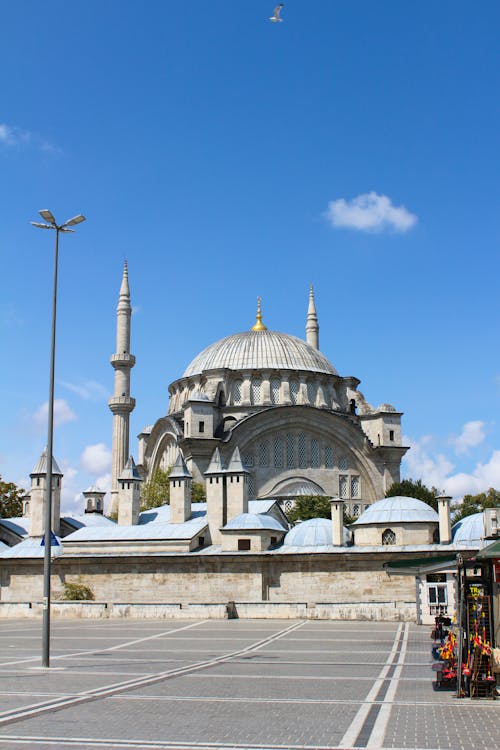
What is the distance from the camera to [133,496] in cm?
3728

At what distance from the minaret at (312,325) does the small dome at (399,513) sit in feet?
102

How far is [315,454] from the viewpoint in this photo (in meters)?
49.3

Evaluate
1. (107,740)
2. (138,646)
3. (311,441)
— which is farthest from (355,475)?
(107,740)

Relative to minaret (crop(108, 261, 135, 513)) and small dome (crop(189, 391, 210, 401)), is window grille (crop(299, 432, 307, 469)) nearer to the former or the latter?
small dome (crop(189, 391, 210, 401))

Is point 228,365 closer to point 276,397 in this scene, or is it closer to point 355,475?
point 276,397

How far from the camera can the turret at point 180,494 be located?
35.9 metres

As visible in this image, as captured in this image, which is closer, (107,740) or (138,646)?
(107,740)

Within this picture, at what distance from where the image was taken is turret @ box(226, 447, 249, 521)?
34156 mm

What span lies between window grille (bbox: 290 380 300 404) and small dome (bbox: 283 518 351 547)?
1984 centimetres

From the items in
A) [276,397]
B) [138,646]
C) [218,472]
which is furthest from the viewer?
[276,397]

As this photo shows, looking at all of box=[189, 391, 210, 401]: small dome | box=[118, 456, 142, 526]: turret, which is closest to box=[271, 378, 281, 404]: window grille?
box=[189, 391, 210, 401]: small dome

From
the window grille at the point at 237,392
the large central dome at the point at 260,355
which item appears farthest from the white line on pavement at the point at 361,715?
the large central dome at the point at 260,355

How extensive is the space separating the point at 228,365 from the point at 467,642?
43.8 meters

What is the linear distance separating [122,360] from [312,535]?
2441cm
